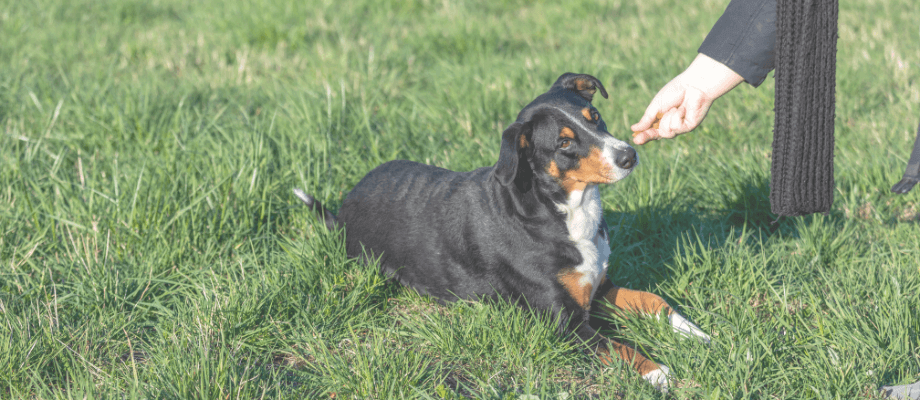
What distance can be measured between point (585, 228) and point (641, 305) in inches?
18.7

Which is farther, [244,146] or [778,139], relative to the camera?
[244,146]

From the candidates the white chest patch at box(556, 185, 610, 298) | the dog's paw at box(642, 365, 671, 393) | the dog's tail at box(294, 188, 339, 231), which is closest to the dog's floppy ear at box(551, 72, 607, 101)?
the white chest patch at box(556, 185, 610, 298)

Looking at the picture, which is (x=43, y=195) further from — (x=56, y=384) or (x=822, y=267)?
(x=822, y=267)

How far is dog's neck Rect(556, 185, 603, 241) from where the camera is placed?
295 centimetres

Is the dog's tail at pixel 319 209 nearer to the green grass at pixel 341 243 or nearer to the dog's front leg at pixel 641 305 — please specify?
the green grass at pixel 341 243

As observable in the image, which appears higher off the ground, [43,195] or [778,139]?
[778,139]

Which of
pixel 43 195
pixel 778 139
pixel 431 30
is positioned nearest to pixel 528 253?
pixel 778 139

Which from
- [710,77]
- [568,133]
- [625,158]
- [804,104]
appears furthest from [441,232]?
[804,104]

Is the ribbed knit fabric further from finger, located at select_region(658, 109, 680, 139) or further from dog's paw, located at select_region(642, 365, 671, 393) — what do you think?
dog's paw, located at select_region(642, 365, 671, 393)

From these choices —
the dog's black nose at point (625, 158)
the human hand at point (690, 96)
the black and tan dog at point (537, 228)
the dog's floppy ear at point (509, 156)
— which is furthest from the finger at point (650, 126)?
the dog's floppy ear at point (509, 156)

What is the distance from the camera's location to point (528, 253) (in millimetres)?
2971

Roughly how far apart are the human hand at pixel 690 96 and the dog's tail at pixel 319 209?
5.77ft

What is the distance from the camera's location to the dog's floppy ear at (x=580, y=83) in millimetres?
3188

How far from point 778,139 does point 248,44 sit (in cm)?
588
